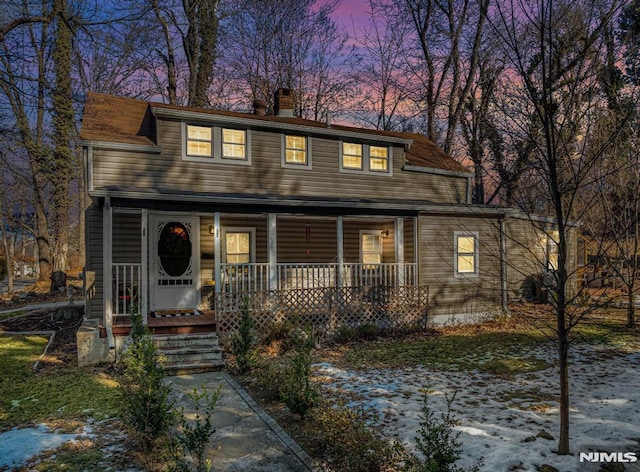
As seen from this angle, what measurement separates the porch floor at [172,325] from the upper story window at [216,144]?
4558 mm

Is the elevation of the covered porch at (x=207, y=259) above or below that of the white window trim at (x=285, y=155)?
below

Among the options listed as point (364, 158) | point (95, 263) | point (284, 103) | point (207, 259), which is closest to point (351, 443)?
point (207, 259)

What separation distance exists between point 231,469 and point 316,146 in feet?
34.7

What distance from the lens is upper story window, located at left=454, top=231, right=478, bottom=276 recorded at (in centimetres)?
1277

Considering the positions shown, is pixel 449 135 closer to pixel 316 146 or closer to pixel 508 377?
pixel 316 146

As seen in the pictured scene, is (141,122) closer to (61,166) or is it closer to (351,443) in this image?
(61,166)

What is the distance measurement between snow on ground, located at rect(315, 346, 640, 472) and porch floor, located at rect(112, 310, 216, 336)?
2.74 metres

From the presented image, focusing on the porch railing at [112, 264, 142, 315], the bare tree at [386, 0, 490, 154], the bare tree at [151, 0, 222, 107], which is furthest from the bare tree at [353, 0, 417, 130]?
the porch railing at [112, 264, 142, 315]

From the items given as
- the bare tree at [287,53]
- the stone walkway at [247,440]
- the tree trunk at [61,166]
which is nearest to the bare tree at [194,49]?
the bare tree at [287,53]

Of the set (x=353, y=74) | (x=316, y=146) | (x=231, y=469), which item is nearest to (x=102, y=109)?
(x=316, y=146)

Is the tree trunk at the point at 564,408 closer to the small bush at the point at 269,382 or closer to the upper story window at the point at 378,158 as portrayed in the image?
the small bush at the point at 269,382

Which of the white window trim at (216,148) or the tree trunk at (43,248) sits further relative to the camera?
the tree trunk at (43,248)

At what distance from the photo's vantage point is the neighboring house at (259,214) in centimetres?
1048

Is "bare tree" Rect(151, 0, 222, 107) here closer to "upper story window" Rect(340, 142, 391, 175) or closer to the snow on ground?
"upper story window" Rect(340, 142, 391, 175)
